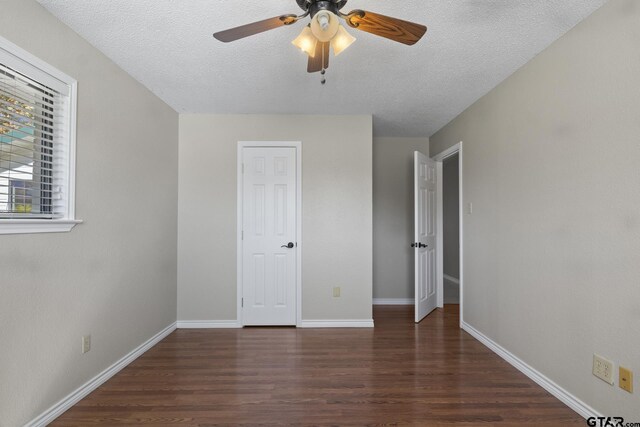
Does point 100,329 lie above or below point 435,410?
above

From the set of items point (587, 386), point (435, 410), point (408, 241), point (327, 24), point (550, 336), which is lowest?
point (435, 410)

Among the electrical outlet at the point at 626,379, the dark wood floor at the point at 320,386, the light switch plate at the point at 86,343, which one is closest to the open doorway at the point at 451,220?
the dark wood floor at the point at 320,386

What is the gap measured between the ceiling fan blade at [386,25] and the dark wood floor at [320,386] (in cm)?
210

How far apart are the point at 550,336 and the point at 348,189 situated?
220cm

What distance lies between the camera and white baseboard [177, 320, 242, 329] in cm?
353

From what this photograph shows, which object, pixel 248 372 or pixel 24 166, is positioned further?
pixel 248 372

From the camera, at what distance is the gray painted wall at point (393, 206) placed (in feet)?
15.1

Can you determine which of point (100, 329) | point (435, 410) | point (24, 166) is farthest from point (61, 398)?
point (435, 410)

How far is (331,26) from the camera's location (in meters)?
1.39

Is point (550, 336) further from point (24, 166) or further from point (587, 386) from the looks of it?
point (24, 166)

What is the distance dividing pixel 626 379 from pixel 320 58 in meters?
2.36

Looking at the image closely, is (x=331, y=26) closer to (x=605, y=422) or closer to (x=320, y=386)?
(x=320, y=386)

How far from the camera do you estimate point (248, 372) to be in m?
2.47

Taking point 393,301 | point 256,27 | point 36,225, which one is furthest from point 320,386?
point 393,301
